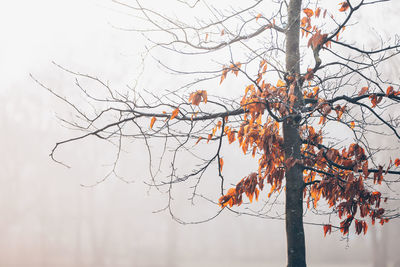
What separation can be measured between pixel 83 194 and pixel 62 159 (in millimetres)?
3802

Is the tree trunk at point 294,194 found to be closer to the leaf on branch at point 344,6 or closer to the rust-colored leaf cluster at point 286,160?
the rust-colored leaf cluster at point 286,160

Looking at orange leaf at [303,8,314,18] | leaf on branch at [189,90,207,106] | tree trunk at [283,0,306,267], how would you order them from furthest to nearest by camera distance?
orange leaf at [303,8,314,18], tree trunk at [283,0,306,267], leaf on branch at [189,90,207,106]

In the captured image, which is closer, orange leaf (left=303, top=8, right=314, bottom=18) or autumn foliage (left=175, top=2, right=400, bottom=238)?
autumn foliage (left=175, top=2, right=400, bottom=238)

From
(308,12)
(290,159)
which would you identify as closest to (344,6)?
(308,12)

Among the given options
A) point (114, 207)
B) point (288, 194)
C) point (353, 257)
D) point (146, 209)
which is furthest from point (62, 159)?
point (288, 194)

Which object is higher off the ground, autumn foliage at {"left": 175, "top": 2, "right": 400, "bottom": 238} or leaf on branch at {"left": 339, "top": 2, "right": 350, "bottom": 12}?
leaf on branch at {"left": 339, "top": 2, "right": 350, "bottom": 12}

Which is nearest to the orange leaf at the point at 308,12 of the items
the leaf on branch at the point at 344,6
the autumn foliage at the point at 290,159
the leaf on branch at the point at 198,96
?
the autumn foliage at the point at 290,159

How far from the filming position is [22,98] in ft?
105

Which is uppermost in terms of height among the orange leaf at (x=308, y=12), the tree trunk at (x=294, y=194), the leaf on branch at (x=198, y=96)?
the orange leaf at (x=308, y=12)

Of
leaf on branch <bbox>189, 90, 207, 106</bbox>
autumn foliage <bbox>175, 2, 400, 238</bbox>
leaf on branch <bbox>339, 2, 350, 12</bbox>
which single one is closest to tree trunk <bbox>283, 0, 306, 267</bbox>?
autumn foliage <bbox>175, 2, 400, 238</bbox>

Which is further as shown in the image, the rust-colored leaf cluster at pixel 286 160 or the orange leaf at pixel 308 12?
the orange leaf at pixel 308 12

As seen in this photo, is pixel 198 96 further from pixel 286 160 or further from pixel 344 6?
pixel 344 6

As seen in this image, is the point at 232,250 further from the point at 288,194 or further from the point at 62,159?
the point at 288,194

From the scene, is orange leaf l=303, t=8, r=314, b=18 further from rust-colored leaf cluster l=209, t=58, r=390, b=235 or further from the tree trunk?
the tree trunk
